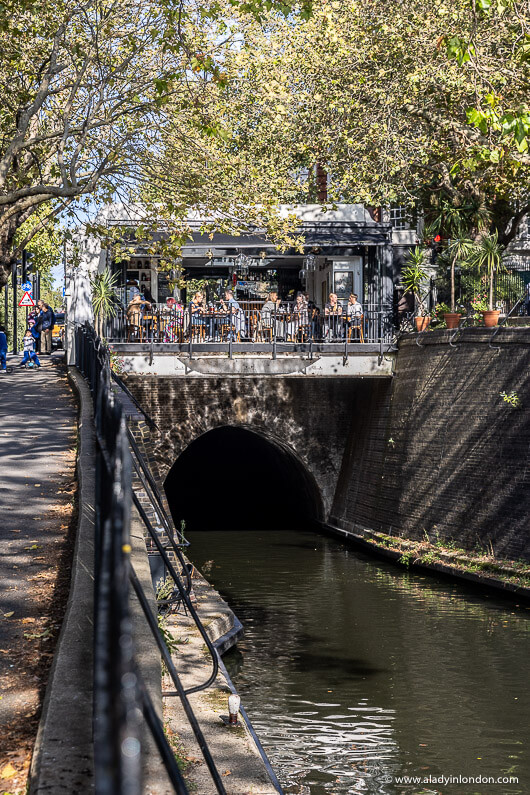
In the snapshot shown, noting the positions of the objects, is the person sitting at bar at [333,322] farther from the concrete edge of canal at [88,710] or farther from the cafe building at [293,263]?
the concrete edge of canal at [88,710]

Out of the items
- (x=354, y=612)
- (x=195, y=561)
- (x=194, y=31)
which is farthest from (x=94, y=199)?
(x=354, y=612)

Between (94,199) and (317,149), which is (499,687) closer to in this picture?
(94,199)

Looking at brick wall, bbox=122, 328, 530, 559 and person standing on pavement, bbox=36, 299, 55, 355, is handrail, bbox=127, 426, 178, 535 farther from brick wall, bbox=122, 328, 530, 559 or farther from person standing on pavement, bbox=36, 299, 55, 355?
person standing on pavement, bbox=36, 299, 55, 355

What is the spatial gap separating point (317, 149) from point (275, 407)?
279 inches

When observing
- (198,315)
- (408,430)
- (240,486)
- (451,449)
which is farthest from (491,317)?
(240,486)

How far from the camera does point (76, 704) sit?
4.70 meters

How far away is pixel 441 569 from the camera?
62.8ft

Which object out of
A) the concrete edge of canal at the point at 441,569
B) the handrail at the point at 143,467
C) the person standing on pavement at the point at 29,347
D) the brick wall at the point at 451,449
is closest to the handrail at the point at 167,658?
the handrail at the point at 143,467

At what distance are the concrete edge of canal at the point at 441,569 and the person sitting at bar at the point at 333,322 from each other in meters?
5.14

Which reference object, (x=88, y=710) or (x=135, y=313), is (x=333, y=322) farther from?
(x=88, y=710)

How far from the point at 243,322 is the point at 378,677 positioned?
544 inches

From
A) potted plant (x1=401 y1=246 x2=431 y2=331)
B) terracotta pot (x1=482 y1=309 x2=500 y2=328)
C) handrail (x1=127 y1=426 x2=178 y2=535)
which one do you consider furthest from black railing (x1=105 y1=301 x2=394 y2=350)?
handrail (x1=127 y1=426 x2=178 y2=535)

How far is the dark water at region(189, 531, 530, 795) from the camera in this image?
9.92 metres

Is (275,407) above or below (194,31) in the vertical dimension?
below
